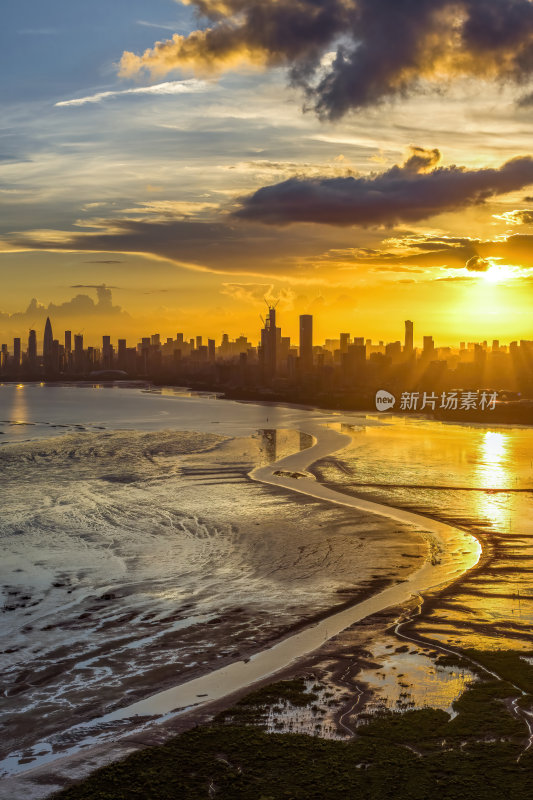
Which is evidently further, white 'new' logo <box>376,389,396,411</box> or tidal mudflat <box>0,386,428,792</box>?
white 'new' logo <box>376,389,396,411</box>

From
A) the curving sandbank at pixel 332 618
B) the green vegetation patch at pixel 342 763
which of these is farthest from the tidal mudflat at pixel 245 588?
the green vegetation patch at pixel 342 763

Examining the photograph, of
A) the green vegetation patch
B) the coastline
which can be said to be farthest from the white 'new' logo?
A: the green vegetation patch

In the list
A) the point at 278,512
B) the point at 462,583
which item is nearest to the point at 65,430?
the point at 278,512

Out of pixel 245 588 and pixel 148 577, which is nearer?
pixel 245 588

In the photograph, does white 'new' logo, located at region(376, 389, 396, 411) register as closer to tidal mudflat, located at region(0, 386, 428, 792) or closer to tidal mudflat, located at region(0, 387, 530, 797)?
tidal mudflat, located at region(0, 387, 530, 797)

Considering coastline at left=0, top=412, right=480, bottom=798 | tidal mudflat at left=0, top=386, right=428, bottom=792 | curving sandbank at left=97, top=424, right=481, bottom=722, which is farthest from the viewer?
tidal mudflat at left=0, top=386, right=428, bottom=792

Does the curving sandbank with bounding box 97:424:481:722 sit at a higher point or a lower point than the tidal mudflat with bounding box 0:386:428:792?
higher

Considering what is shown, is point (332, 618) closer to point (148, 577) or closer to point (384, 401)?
point (148, 577)

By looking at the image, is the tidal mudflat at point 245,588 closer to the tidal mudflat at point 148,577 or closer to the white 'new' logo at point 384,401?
the tidal mudflat at point 148,577

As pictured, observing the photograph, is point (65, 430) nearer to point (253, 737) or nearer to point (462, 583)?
point (462, 583)

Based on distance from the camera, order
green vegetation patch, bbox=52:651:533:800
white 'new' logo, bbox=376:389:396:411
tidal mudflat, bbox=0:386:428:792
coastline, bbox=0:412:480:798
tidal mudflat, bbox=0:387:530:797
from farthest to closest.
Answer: white 'new' logo, bbox=376:389:396:411
tidal mudflat, bbox=0:386:428:792
tidal mudflat, bbox=0:387:530:797
coastline, bbox=0:412:480:798
green vegetation patch, bbox=52:651:533:800

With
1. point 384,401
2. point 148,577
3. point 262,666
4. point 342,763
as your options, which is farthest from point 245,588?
point 384,401

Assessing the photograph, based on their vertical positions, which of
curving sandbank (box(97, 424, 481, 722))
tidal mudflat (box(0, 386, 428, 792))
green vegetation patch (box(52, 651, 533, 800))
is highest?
green vegetation patch (box(52, 651, 533, 800))
